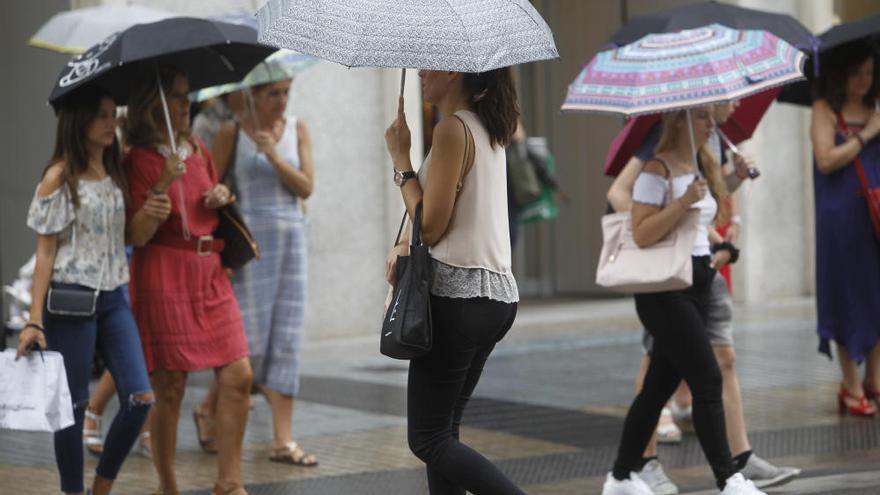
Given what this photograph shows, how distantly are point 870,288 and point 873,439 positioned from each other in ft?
3.78

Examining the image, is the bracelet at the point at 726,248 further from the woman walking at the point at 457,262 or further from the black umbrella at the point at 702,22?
the woman walking at the point at 457,262

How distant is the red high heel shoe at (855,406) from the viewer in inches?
341

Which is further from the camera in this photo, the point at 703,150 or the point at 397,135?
the point at 703,150

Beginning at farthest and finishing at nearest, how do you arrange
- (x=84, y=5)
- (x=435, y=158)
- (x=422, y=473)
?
1. (x=84, y=5)
2. (x=422, y=473)
3. (x=435, y=158)

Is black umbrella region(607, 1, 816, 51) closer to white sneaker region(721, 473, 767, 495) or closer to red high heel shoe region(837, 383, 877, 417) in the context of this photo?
white sneaker region(721, 473, 767, 495)

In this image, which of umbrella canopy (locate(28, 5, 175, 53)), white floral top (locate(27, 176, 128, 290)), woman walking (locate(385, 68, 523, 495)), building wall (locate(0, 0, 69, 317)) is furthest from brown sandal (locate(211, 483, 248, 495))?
building wall (locate(0, 0, 69, 317))

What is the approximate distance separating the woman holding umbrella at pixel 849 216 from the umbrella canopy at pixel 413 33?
13.6 ft

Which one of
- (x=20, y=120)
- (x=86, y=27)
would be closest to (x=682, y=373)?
(x=86, y=27)

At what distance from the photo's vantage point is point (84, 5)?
11.7m

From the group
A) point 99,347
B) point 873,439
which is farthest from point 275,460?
point 873,439

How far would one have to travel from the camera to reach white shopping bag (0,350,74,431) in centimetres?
593

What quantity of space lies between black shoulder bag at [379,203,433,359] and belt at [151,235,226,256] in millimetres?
1906

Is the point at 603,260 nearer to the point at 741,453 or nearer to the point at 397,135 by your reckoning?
the point at 741,453

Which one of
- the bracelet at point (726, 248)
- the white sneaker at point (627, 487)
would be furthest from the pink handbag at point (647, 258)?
the white sneaker at point (627, 487)
